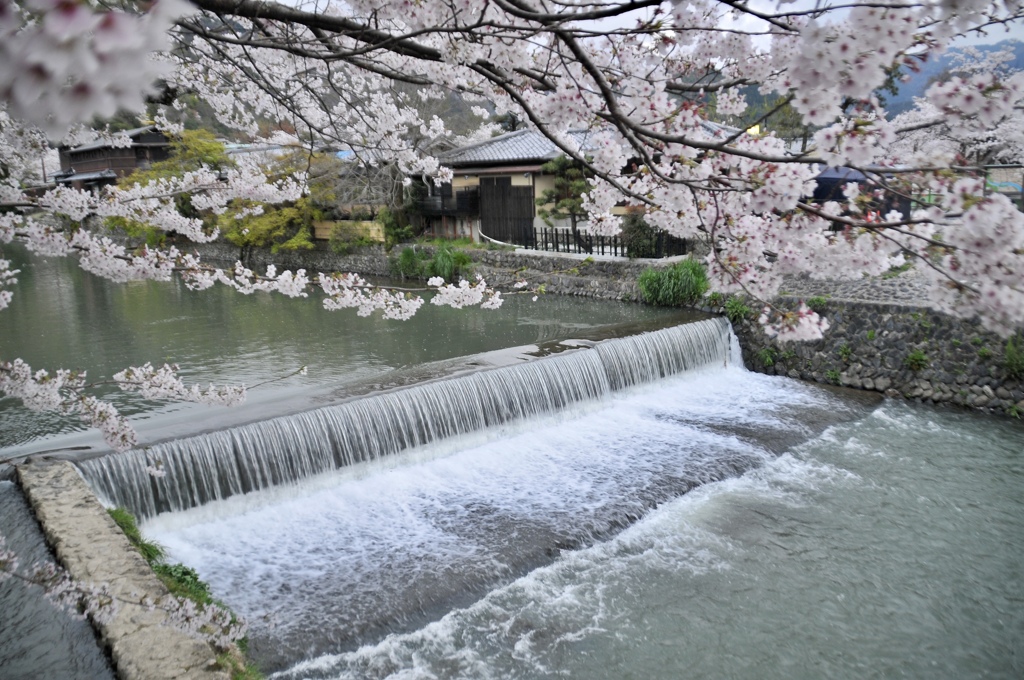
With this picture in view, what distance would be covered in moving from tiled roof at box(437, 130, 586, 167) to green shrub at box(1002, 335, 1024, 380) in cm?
1038

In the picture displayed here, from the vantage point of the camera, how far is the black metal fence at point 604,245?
13.6 m

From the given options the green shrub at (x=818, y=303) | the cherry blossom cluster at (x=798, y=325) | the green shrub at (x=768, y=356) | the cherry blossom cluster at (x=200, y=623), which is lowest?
the green shrub at (x=768, y=356)

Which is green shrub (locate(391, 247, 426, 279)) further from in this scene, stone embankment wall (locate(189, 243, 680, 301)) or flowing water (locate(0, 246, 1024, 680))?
flowing water (locate(0, 246, 1024, 680))

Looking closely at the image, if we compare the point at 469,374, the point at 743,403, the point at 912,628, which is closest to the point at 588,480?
the point at 469,374

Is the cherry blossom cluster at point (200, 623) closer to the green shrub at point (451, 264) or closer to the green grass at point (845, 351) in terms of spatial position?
the green grass at point (845, 351)

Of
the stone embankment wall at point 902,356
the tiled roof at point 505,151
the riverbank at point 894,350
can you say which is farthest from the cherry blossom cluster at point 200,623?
the tiled roof at point 505,151

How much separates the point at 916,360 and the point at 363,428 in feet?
22.8

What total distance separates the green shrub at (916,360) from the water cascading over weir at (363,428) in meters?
2.83

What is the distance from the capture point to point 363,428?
21.2ft

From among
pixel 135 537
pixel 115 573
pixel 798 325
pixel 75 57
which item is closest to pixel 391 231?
pixel 135 537

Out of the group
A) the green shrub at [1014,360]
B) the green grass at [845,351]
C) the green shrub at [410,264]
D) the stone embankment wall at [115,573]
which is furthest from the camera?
the green shrub at [410,264]

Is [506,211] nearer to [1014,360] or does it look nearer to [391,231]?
[391,231]

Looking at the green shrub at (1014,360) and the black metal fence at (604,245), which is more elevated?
the black metal fence at (604,245)

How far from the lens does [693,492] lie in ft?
19.8
